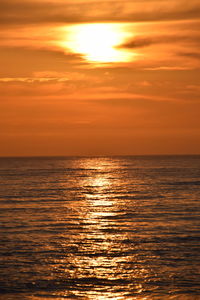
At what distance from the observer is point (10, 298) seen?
74.6 ft

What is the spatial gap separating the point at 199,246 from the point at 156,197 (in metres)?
36.1

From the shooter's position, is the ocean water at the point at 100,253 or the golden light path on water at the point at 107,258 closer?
the golden light path on water at the point at 107,258

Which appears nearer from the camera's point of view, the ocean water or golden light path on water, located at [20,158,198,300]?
golden light path on water, located at [20,158,198,300]

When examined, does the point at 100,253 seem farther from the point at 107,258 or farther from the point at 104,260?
the point at 104,260

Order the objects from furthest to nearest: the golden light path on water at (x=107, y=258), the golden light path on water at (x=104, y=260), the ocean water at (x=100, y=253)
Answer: the ocean water at (x=100, y=253) < the golden light path on water at (x=107, y=258) < the golden light path on water at (x=104, y=260)

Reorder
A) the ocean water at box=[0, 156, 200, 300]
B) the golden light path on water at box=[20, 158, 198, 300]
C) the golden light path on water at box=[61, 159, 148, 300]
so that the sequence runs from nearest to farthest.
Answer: the golden light path on water at box=[61, 159, 148, 300] → the golden light path on water at box=[20, 158, 198, 300] → the ocean water at box=[0, 156, 200, 300]

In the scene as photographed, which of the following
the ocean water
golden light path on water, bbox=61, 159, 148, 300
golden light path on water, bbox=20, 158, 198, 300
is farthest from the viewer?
the ocean water

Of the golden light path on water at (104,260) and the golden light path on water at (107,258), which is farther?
the golden light path on water at (107,258)

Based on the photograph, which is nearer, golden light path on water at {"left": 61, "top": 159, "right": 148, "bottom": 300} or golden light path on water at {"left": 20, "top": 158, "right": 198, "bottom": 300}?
golden light path on water at {"left": 61, "top": 159, "right": 148, "bottom": 300}

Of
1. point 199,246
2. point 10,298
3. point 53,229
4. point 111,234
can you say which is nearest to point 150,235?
point 111,234

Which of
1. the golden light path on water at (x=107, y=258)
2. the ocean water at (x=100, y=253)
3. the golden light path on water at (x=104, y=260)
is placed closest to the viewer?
the golden light path on water at (x=104, y=260)

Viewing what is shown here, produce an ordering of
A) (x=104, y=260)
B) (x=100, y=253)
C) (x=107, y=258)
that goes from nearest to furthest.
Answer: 1. (x=104, y=260)
2. (x=107, y=258)
3. (x=100, y=253)

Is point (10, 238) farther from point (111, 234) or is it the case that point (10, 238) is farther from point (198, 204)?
point (198, 204)

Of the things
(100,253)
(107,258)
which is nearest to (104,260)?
(107,258)
